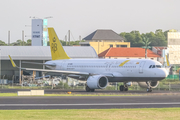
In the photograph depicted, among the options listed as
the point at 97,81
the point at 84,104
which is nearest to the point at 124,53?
the point at 97,81

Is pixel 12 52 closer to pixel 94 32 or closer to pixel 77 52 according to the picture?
pixel 77 52

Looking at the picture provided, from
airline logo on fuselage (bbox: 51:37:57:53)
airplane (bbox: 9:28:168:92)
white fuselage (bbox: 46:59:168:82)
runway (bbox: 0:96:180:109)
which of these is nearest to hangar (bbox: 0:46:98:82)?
airline logo on fuselage (bbox: 51:37:57:53)

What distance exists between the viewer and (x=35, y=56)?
7181 centimetres

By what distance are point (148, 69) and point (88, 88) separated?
23.4 ft

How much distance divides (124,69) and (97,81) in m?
3.37

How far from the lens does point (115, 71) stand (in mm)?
43781

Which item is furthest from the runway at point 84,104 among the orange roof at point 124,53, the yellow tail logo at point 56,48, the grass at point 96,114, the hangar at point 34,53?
the orange roof at point 124,53

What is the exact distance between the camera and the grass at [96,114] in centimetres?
1945

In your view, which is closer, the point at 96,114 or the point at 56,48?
the point at 96,114

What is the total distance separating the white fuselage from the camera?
41031mm

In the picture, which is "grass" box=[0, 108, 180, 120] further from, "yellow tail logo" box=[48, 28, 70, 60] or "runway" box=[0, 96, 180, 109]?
"yellow tail logo" box=[48, 28, 70, 60]

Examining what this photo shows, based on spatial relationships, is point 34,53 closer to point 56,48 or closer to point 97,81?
point 56,48

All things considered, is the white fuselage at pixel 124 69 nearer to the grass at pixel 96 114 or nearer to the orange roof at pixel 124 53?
the grass at pixel 96 114

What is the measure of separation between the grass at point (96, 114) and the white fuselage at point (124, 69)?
60.6 feet
